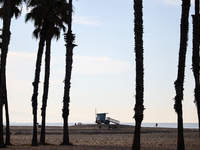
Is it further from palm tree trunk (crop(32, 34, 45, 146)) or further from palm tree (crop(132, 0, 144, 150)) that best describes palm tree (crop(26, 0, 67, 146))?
palm tree (crop(132, 0, 144, 150))

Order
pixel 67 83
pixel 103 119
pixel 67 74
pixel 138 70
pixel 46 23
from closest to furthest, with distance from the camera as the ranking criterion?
pixel 138 70 → pixel 67 83 → pixel 67 74 → pixel 46 23 → pixel 103 119

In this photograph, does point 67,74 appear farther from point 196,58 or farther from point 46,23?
point 196,58

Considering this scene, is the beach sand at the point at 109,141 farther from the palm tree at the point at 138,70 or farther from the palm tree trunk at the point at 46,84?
the palm tree at the point at 138,70

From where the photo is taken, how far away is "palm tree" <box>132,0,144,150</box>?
715 inches

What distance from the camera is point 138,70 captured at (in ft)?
61.2

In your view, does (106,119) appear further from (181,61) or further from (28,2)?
(181,61)

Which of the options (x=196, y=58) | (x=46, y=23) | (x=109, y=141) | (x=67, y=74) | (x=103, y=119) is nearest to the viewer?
(x=196, y=58)

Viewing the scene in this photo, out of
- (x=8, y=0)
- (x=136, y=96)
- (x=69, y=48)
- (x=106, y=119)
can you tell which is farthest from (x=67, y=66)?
(x=106, y=119)

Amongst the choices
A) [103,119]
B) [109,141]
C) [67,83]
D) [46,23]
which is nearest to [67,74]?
[67,83]

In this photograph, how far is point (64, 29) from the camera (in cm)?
2878

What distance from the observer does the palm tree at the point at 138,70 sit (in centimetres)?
1816

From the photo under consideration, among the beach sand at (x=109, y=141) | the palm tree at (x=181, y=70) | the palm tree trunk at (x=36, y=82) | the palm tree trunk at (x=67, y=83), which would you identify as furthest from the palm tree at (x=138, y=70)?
the palm tree trunk at (x=36, y=82)

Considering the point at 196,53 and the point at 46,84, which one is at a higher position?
the point at 196,53

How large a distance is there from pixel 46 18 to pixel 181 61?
41.7 feet
